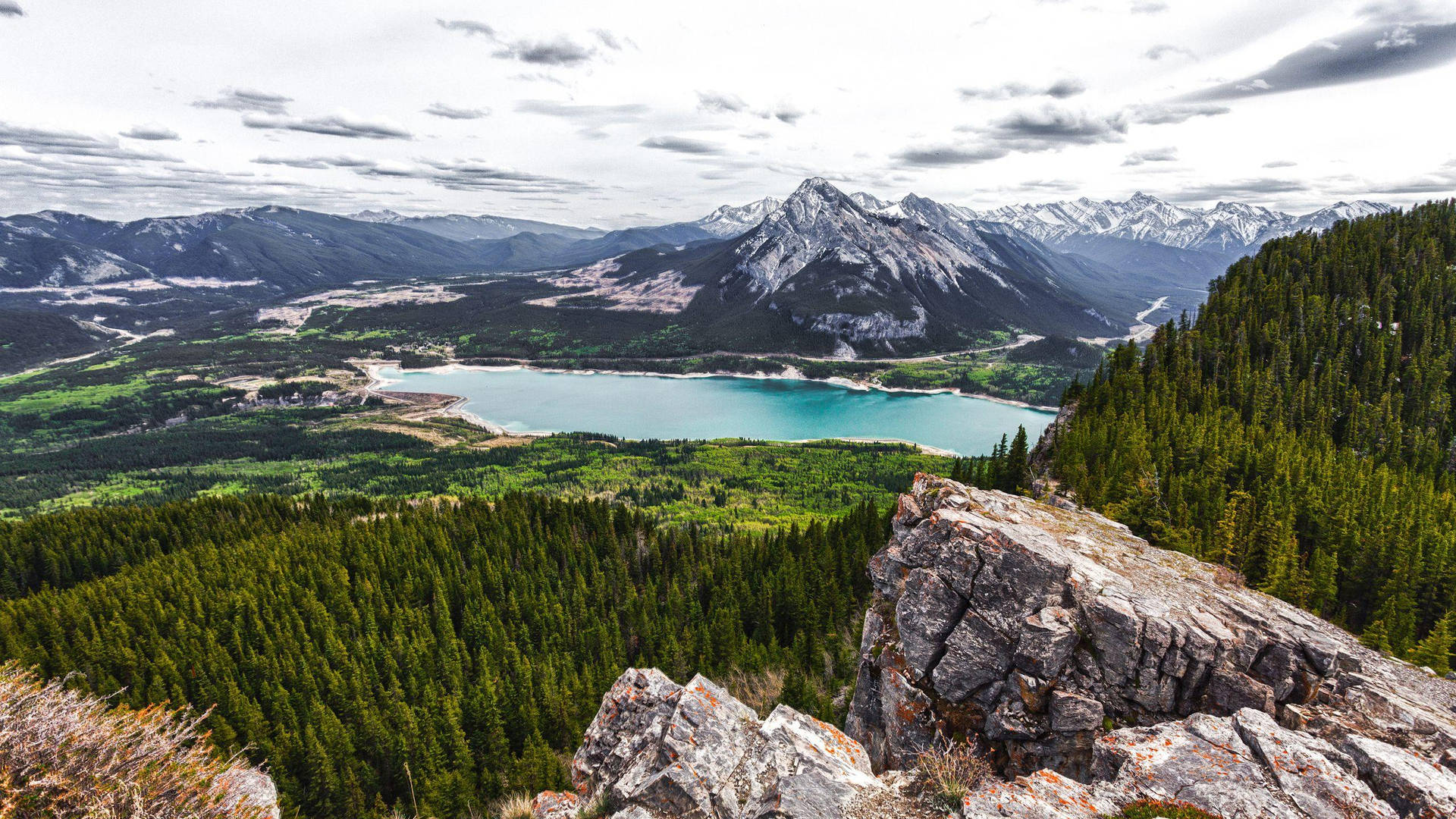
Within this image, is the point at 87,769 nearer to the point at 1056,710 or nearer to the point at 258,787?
the point at 258,787

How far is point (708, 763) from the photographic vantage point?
16.8 metres

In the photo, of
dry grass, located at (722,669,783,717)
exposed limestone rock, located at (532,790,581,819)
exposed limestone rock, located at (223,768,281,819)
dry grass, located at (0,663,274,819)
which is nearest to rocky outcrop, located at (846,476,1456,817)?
exposed limestone rock, located at (532,790,581,819)

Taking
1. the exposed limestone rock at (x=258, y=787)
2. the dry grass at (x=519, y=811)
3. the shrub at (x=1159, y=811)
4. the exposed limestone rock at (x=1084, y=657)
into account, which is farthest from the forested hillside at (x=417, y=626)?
the shrub at (x=1159, y=811)

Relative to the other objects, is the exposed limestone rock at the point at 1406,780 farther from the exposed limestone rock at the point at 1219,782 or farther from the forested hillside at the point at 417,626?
the forested hillside at the point at 417,626

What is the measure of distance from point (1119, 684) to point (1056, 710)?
7.26 ft

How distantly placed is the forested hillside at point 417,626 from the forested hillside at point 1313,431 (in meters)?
23.7

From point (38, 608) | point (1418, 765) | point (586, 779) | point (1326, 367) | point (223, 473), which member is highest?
point (1326, 367)

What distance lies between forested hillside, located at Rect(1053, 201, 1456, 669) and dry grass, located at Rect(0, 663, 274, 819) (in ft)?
122

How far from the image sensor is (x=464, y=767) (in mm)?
35562

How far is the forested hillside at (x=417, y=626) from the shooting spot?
3694 centimetres

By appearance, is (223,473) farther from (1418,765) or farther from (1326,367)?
(1326,367)

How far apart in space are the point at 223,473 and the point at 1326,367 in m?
201

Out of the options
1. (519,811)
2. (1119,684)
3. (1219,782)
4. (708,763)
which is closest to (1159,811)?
(1219,782)

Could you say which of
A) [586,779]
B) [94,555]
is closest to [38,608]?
[94,555]
